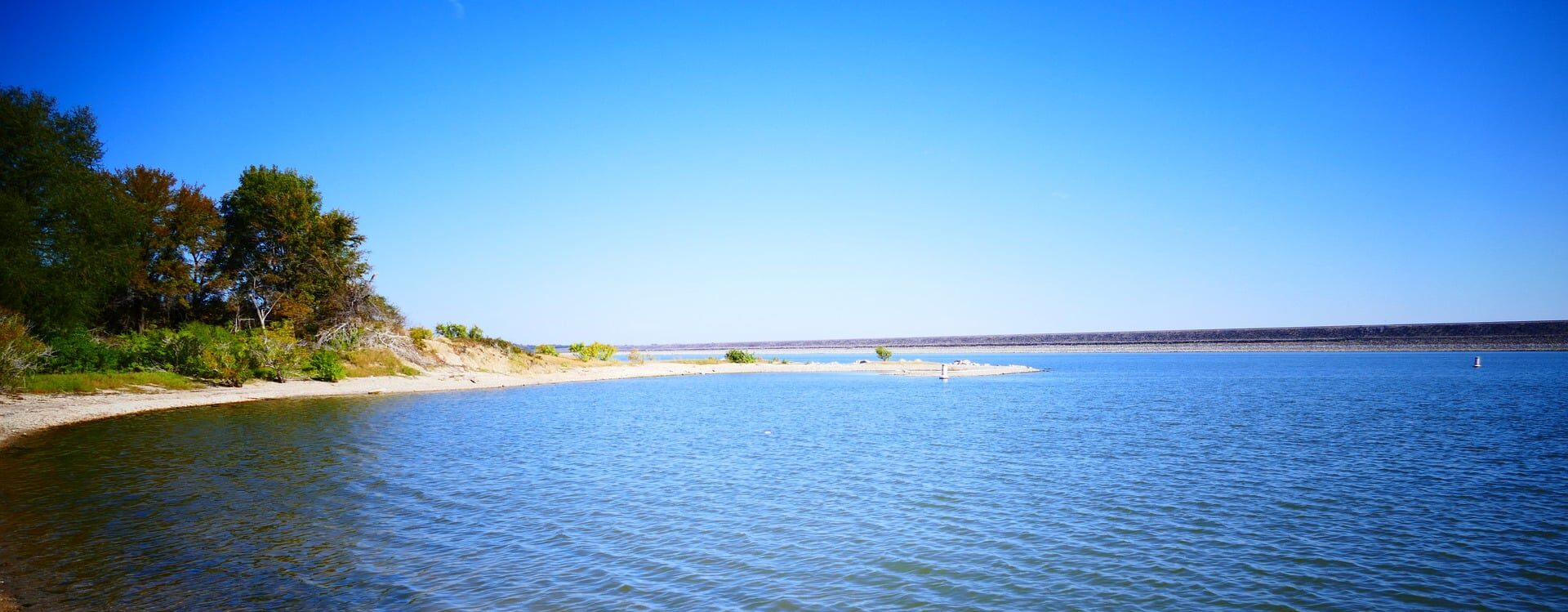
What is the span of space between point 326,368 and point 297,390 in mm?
4695

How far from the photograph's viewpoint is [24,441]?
828 inches

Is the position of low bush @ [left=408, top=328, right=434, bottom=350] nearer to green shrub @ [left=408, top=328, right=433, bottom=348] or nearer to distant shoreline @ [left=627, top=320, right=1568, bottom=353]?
green shrub @ [left=408, top=328, right=433, bottom=348]

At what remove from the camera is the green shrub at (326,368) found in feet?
139

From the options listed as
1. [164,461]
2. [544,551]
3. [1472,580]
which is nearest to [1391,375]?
[1472,580]

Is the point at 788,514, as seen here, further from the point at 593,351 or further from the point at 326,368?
the point at 593,351

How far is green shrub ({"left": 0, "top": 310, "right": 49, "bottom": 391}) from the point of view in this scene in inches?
1067

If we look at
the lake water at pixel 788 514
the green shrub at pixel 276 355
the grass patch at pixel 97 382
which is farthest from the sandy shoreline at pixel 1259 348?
the grass patch at pixel 97 382

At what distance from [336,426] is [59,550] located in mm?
16091

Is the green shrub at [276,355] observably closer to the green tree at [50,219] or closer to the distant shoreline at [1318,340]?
the green tree at [50,219]

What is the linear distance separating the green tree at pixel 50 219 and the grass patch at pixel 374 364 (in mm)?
12921

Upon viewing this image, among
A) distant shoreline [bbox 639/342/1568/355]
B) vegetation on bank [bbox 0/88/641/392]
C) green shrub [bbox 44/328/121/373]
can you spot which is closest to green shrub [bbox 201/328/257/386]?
vegetation on bank [bbox 0/88/641/392]

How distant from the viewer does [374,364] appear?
48.2m

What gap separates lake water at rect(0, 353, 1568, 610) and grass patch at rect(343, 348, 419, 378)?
60.4 feet

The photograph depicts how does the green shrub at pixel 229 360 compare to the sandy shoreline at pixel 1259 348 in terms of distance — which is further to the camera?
the sandy shoreline at pixel 1259 348
